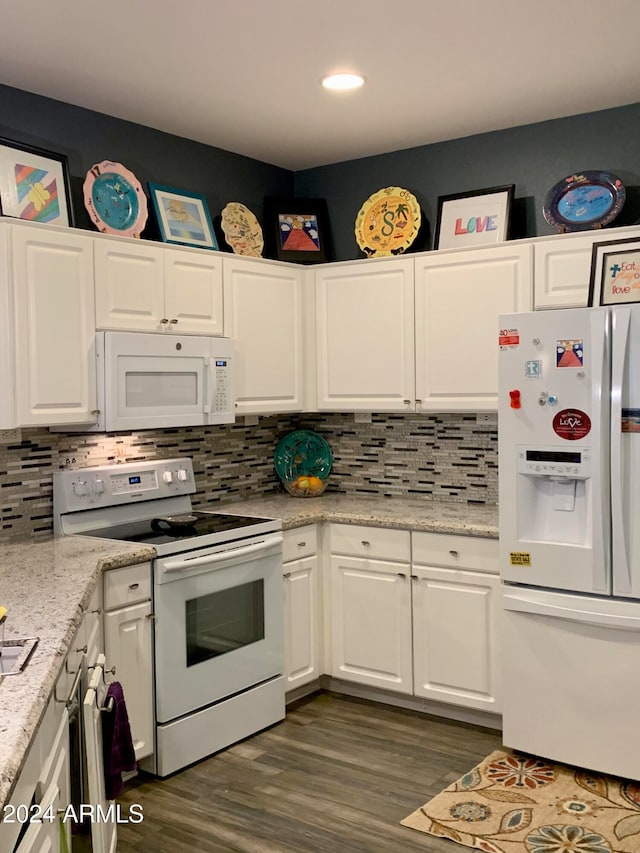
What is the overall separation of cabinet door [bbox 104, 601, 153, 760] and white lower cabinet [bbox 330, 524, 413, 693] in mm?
1101

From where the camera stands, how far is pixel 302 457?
4.68 m

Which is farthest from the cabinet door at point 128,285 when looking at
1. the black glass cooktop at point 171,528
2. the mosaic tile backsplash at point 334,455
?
the black glass cooktop at point 171,528

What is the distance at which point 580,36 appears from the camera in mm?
2953

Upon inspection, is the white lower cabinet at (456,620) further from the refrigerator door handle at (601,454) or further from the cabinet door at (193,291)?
the cabinet door at (193,291)

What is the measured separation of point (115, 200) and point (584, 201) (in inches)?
78.5

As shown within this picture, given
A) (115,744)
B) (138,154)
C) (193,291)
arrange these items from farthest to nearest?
(138,154) < (193,291) < (115,744)

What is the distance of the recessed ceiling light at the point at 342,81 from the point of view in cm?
331

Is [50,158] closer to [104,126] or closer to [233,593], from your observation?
[104,126]

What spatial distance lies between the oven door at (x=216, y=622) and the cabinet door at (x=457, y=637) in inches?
24.3

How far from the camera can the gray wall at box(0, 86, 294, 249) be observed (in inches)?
135

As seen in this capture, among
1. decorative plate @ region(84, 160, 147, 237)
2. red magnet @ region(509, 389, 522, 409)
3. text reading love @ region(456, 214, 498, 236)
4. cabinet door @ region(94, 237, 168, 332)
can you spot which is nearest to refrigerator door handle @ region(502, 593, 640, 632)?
red magnet @ region(509, 389, 522, 409)

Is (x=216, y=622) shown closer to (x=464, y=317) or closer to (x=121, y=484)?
(x=121, y=484)

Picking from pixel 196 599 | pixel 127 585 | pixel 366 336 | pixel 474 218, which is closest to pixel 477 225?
pixel 474 218

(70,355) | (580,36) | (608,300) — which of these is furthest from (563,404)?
(70,355)
